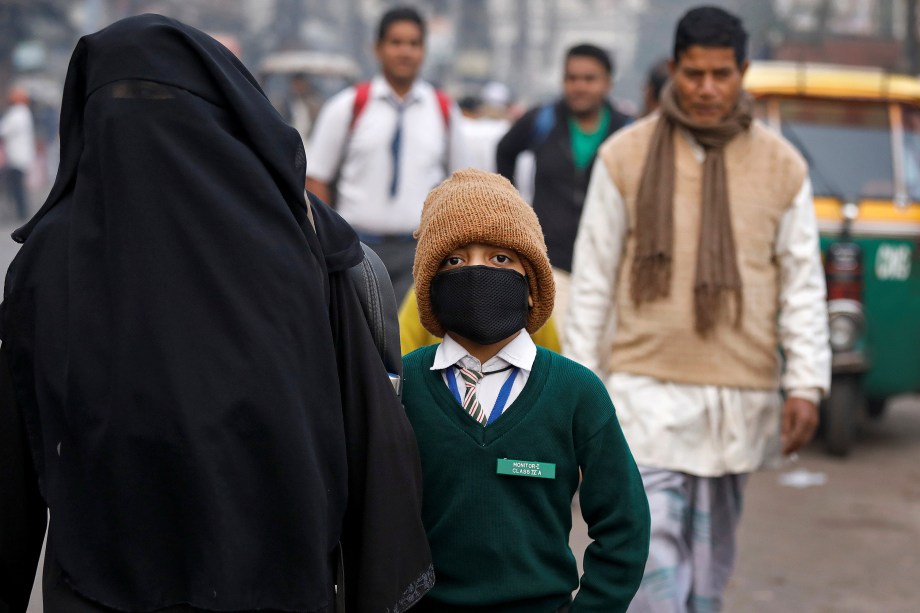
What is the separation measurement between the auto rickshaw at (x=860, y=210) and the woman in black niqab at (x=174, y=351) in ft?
19.3

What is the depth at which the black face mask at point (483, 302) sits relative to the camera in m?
2.53

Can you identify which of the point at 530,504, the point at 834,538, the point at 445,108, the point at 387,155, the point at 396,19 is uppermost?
the point at 396,19

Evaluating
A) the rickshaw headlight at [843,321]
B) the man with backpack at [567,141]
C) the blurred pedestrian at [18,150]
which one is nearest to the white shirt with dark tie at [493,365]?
the man with backpack at [567,141]

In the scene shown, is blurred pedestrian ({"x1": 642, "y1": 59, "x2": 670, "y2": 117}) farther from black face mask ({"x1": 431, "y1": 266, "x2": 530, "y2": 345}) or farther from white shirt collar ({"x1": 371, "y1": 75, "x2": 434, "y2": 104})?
black face mask ({"x1": 431, "y1": 266, "x2": 530, "y2": 345})

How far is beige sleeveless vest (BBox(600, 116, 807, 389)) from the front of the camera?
379cm

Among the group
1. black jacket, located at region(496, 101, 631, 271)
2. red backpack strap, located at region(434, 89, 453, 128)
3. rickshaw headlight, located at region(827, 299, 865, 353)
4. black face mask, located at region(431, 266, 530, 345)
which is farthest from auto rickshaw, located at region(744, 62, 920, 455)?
black face mask, located at region(431, 266, 530, 345)

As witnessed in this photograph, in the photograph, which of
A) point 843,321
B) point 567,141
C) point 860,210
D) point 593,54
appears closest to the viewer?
point 567,141

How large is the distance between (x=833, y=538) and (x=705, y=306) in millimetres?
2903

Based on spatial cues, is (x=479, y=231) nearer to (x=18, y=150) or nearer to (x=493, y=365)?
(x=493, y=365)

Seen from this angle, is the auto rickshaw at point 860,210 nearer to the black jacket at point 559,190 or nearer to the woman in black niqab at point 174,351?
the black jacket at point 559,190

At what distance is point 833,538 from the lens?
626cm

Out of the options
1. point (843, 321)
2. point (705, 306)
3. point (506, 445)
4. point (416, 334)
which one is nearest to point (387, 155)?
point (705, 306)

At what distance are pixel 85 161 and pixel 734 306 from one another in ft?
6.91

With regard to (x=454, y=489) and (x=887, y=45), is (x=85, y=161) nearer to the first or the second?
(x=454, y=489)
